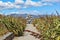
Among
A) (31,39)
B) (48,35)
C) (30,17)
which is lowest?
(30,17)

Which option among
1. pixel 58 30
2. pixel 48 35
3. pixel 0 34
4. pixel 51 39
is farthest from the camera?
pixel 0 34

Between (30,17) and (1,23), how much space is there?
777 inches

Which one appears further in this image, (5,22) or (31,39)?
(5,22)

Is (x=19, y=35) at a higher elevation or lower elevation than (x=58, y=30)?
lower

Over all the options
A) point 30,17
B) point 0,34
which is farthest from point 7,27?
point 30,17

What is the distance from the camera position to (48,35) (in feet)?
14.3

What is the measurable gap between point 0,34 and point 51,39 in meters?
6.26

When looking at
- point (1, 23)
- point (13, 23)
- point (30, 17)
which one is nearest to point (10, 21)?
point (13, 23)

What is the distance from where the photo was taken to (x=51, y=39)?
3951 mm

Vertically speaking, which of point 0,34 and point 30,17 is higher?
point 0,34

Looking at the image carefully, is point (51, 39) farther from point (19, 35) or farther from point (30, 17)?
point (30, 17)

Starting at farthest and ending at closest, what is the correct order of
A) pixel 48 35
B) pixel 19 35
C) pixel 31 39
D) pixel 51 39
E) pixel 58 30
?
pixel 19 35 < pixel 31 39 < pixel 48 35 < pixel 51 39 < pixel 58 30

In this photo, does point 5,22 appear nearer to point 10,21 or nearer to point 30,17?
point 10,21

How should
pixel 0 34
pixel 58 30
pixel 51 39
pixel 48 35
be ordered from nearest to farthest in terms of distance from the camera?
pixel 58 30 → pixel 51 39 → pixel 48 35 → pixel 0 34
